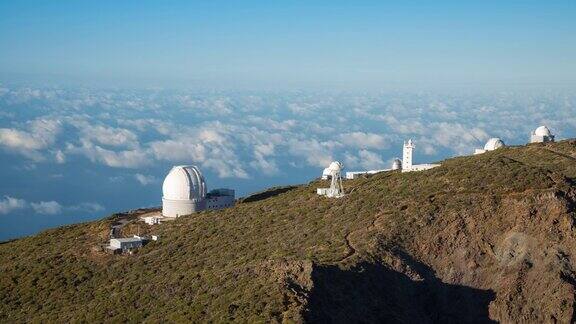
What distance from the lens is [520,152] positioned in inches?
2179

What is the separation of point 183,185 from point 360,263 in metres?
25.8

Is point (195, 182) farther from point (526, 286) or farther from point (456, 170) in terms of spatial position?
point (526, 286)

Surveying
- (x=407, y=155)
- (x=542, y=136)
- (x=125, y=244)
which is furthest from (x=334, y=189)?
(x=542, y=136)

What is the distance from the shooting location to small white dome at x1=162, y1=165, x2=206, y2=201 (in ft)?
190

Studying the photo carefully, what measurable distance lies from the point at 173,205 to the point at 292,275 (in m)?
27.8

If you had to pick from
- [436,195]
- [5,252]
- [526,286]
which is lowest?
[5,252]

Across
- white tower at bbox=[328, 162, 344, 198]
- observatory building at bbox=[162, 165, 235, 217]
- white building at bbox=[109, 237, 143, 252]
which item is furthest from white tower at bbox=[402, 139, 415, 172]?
white building at bbox=[109, 237, 143, 252]

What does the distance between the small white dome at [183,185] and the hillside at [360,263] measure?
20.9ft

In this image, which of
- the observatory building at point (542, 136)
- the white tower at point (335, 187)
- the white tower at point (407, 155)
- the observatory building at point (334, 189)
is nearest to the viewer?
the white tower at point (335, 187)

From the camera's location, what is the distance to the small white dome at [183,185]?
5806cm

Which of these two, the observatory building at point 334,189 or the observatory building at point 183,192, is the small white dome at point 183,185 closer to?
the observatory building at point 183,192

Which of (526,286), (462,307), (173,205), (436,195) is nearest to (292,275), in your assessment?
(462,307)

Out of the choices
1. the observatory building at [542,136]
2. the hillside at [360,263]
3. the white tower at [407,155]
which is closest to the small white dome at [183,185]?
the hillside at [360,263]

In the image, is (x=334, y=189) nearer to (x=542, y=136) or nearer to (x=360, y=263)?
(x=360, y=263)
